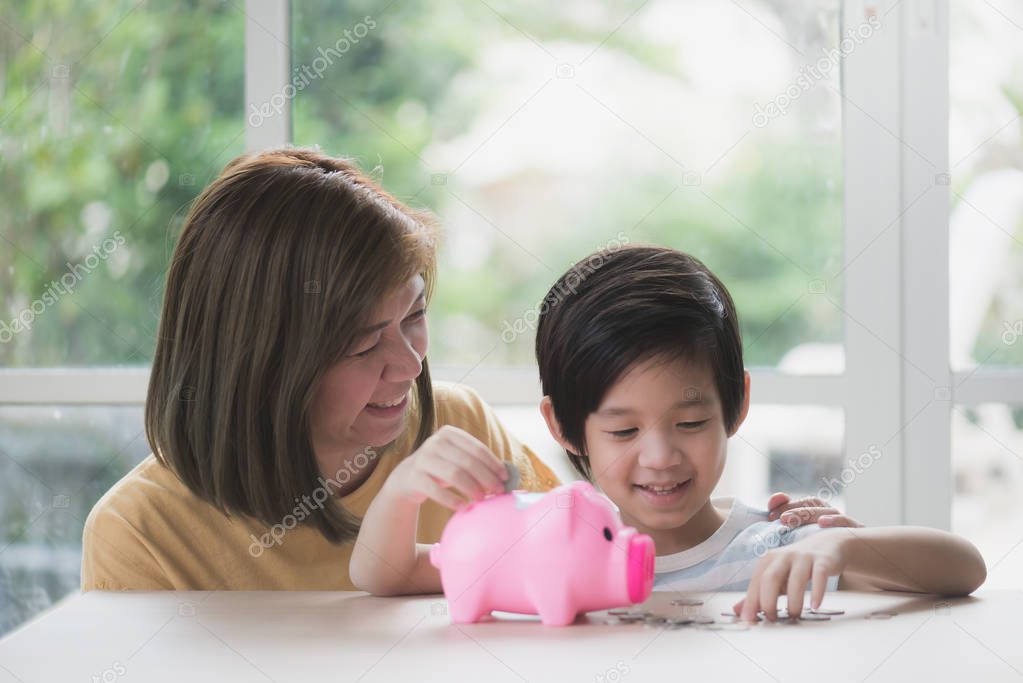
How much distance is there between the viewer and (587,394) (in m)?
1.21

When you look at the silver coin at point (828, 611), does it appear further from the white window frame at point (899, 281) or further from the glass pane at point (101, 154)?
the glass pane at point (101, 154)

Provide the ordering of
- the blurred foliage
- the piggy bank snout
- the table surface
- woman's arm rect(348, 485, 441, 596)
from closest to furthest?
1. the table surface
2. the piggy bank snout
3. woman's arm rect(348, 485, 441, 596)
4. the blurred foliage

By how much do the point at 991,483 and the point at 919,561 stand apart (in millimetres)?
1169

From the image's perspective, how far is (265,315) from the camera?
1258 mm

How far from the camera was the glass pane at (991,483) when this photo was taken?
2.01 metres

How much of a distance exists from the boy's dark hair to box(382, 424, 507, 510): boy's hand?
25 cm

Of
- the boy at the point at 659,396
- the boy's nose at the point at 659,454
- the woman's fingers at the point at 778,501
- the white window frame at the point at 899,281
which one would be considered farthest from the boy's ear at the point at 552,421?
the white window frame at the point at 899,281

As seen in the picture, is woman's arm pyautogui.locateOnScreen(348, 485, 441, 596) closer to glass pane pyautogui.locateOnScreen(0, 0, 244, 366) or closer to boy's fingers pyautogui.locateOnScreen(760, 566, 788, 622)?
boy's fingers pyautogui.locateOnScreen(760, 566, 788, 622)

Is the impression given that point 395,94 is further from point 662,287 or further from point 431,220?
point 662,287

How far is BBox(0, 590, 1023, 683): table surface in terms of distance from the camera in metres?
0.78

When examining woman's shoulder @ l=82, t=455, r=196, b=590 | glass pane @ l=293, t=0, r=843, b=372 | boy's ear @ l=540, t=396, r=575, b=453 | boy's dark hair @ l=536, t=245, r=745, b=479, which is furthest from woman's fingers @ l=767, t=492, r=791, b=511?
glass pane @ l=293, t=0, r=843, b=372

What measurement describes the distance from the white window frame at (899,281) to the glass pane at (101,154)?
3.77 ft

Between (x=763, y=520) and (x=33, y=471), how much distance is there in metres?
1.56

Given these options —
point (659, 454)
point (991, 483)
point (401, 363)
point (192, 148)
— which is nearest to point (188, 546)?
point (401, 363)
